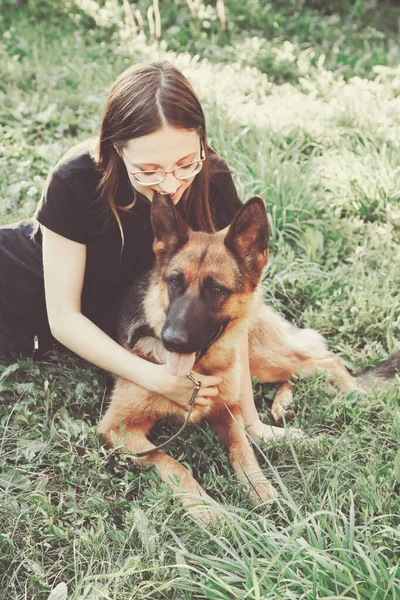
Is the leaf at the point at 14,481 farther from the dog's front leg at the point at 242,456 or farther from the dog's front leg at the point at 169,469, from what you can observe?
the dog's front leg at the point at 242,456

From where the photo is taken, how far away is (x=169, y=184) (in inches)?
110

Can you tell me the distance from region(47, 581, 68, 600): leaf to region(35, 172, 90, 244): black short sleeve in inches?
60.4

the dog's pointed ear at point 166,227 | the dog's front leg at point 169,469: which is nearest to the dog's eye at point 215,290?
the dog's pointed ear at point 166,227

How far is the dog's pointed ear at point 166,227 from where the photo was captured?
275 centimetres

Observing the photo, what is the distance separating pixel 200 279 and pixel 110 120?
846 mm

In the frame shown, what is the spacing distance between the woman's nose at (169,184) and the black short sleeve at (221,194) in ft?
2.13

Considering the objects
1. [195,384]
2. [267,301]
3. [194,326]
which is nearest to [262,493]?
[195,384]

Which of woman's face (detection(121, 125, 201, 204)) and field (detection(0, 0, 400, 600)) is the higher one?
woman's face (detection(121, 125, 201, 204))

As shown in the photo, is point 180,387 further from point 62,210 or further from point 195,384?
point 62,210

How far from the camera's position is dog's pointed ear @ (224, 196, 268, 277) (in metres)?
2.67

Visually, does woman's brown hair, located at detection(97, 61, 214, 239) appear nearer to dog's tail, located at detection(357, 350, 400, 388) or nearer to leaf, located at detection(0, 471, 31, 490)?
leaf, located at detection(0, 471, 31, 490)

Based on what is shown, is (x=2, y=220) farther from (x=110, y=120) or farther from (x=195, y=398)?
(x=195, y=398)

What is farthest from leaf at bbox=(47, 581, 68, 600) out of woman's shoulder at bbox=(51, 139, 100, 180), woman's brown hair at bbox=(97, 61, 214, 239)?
woman's shoulder at bbox=(51, 139, 100, 180)

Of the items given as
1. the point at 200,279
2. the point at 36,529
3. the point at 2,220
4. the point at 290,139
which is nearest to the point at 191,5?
the point at 290,139
